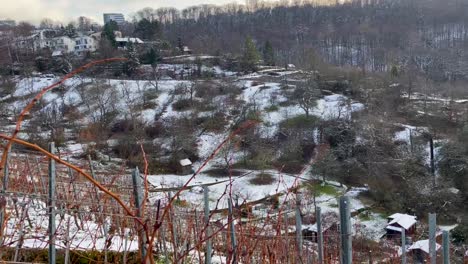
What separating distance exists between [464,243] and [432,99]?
15172mm

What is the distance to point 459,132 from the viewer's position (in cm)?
1736

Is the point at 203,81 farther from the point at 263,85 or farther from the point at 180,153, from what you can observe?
the point at 180,153

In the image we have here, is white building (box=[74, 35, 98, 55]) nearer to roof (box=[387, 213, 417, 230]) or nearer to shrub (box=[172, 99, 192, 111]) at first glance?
shrub (box=[172, 99, 192, 111])

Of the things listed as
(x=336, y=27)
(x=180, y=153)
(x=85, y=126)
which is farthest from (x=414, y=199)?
(x=336, y=27)

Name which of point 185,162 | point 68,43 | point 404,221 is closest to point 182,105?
point 185,162

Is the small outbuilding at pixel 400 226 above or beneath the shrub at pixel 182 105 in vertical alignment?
beneath

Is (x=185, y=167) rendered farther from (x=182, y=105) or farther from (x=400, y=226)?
(x=400, y=226)

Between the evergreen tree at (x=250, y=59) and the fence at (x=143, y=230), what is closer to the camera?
the fence at (x=143, y=230)

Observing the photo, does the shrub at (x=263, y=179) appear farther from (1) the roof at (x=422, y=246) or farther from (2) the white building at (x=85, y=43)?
(2) the white building at (x=85, y=43)

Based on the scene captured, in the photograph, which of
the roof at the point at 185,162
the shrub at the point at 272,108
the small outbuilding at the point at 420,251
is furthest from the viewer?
the shrub at the point at 272,108

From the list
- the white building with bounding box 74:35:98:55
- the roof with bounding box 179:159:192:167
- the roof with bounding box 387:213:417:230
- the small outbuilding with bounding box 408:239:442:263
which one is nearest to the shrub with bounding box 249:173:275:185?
the roof with bounding box 179:159:192:167

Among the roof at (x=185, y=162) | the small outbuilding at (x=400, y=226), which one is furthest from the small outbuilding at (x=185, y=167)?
the small outbuilding at (x=400, y=226)

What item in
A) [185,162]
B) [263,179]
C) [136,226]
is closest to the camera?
[136,226]

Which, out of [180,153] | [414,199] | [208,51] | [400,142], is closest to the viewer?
[414,199]
